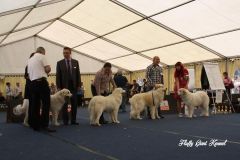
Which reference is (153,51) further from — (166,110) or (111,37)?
(166,110)

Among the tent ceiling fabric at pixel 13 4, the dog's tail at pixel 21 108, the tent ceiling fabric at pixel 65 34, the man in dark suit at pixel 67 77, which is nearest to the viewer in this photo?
the man in dark suit at pixel 67 77

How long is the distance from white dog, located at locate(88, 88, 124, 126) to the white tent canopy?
15.1ft

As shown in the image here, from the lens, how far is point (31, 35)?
22031mm

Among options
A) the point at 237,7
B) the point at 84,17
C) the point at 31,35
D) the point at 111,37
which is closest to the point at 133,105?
the point at 237,7

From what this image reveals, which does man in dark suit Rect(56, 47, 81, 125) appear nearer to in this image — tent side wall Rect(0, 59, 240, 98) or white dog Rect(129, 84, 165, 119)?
white dog Rect(129, 84, 165, 119)

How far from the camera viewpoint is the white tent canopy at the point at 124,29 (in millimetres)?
13125

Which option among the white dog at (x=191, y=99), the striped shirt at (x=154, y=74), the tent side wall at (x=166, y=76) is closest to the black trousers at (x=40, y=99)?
the striped shirt at (x=154, y=74)

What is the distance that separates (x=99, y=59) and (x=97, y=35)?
222 inches

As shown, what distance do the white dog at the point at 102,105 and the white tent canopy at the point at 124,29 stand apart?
15.1ft

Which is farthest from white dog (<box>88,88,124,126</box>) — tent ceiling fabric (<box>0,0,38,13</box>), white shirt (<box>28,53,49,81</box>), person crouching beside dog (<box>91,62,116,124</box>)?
tent ceiling fabric (<box>0,0,38,13</box>)

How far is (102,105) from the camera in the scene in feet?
26.2

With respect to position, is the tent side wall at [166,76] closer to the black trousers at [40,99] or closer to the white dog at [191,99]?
the white dog at [191,99]

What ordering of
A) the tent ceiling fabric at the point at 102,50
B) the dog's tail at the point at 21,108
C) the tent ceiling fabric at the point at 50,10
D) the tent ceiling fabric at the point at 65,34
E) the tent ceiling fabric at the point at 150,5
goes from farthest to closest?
the tent ceiling fabric at the point at 102,50 < the tent ceiling fabric at the point at 65,34 < the tent ceiling fabric at the point at 50,10 < the tent ceiling fabric at the point at 150,5 < the dog's tail at the point at 21,108

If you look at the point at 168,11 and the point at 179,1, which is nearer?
the point at 179,1
